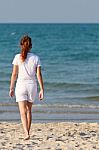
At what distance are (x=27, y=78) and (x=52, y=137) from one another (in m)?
1.52

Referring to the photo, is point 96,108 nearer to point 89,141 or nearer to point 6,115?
point 6,115

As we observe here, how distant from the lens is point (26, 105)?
999cm

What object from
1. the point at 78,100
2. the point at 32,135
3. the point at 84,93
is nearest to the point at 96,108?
the point at 78,100

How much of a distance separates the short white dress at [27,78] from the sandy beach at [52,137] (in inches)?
31.4

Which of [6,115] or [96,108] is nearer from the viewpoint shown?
[6,115]

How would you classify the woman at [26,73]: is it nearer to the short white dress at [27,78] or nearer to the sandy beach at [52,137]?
the short white dress at [27,78]

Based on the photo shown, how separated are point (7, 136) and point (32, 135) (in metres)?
0.46

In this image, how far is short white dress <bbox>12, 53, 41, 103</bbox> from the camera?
9820 millimetres

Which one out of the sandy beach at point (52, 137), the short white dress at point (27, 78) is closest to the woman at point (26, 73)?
the short white dress at point (27, 78)

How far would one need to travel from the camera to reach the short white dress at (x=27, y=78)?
9820 millimetres

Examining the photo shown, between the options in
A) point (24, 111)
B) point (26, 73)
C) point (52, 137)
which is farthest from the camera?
point (52, 137)

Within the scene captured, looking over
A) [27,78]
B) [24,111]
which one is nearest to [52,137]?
[24,111]

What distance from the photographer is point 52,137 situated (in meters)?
10.9

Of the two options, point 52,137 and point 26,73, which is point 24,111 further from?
point 52,137
